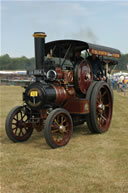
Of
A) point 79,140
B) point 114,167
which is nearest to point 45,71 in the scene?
point 79,140

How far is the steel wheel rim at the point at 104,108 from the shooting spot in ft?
20.5

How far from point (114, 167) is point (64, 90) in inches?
88.6

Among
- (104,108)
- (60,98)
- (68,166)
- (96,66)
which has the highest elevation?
(96,66)

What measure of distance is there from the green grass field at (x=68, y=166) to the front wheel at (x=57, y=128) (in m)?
0.14

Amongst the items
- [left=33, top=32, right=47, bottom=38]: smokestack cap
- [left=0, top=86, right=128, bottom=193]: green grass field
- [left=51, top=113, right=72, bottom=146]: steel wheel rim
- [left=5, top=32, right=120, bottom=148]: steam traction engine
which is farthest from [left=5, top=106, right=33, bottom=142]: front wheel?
[left=33, top=32, right=47, bottom=38]: smokestack cap

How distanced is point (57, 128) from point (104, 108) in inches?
81.5

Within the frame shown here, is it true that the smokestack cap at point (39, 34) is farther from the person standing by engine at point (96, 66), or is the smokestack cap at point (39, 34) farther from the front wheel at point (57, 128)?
the front wheel at point (57, 128)

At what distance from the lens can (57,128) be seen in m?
5.00

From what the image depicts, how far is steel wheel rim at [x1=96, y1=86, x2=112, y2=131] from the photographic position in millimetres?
6247

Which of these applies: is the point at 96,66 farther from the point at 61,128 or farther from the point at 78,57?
the point at 61,128

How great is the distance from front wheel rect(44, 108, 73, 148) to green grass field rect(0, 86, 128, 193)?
0.14 m

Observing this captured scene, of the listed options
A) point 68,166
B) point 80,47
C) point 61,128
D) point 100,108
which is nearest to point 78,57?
point 80,47

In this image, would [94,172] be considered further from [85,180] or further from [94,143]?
[94,143]

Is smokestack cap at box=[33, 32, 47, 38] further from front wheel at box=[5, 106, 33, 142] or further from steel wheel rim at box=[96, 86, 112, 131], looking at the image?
steel wheel rim at box=[96, 86, 112, 131]
